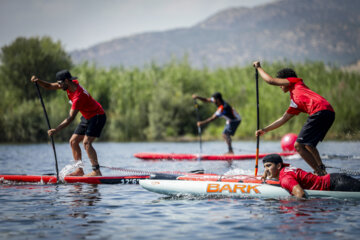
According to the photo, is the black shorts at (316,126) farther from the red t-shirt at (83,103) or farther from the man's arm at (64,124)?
the man's arm at (64,124)

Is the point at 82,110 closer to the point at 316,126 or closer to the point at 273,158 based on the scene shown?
the point at 273,158

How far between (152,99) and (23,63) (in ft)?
32.5

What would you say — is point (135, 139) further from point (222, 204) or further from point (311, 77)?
point (222, 204)

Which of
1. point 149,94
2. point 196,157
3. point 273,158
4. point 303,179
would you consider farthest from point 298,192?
point 149,94

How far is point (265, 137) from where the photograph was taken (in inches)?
1183

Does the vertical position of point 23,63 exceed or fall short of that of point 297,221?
it exceeds it

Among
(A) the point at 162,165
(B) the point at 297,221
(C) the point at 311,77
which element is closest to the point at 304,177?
(B) the point at 297,221

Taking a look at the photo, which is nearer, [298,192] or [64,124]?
[298,192]

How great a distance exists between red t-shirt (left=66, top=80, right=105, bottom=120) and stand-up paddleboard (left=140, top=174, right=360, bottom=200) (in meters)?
2.36

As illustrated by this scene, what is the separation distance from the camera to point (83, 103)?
993 centimetres

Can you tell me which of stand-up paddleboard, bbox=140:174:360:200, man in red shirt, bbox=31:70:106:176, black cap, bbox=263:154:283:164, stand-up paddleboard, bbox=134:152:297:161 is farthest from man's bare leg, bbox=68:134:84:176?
stand-up paddleboard, bbox=134:152:297:161

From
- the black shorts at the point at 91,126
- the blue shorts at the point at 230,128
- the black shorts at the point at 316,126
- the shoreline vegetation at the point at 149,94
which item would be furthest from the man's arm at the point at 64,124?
the shoreline vegetation at the point at 149,94

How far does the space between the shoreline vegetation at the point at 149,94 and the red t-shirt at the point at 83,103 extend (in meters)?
20.1

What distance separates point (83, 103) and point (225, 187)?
370 cm
